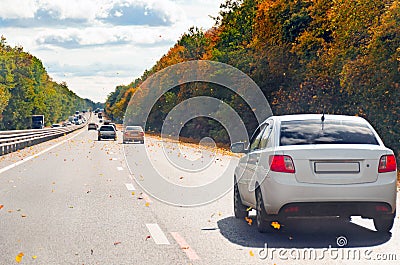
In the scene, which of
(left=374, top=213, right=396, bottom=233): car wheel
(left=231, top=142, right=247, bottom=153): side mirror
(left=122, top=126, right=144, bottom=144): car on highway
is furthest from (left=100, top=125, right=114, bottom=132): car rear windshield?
(left=374, top=213, right=396, bottom=233): car wheel

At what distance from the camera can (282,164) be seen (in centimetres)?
853

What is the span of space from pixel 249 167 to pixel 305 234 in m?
1.39

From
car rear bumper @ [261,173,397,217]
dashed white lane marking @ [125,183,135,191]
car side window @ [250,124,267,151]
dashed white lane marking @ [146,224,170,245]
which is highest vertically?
car side window @ [250,124,267,151]

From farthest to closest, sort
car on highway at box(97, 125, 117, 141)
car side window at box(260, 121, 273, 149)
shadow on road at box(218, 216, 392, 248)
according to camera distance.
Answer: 1. car on highway at box(97, 125, 117, 141)
2. car side window at box(260, 121, 273, 149)
3. shadow on road at box(218, 216, 392, 248)

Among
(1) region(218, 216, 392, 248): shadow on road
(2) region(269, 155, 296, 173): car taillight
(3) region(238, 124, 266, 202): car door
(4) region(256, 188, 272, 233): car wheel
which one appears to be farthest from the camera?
(3) region(238, 124, 266, 202): car door

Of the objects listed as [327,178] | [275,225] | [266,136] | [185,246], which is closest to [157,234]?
[185,246]

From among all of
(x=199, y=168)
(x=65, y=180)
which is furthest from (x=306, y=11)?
(x=65, y=180)

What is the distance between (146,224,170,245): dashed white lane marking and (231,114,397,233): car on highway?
1.30m

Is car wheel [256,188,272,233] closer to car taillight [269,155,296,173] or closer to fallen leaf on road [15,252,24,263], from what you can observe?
car taillight [269,155,296,173]

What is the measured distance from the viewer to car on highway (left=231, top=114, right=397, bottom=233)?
831 cm

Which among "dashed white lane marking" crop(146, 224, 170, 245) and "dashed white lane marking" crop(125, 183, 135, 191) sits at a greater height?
"dashed white lane marking" crop(146, 224, 170, 245)

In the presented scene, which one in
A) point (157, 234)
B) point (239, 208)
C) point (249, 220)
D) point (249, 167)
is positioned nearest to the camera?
point (157, 234)

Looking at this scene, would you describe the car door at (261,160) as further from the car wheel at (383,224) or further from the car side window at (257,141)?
the car wheel at (383,224)

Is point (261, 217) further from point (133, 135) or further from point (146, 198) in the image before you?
point (133, 135)
